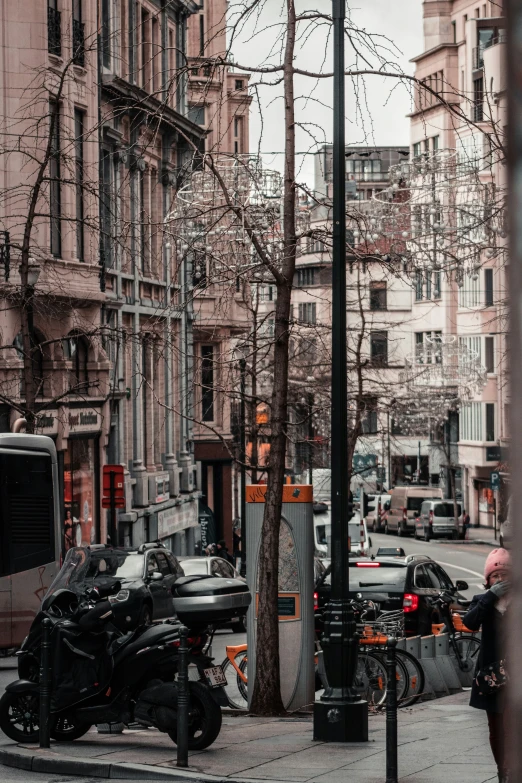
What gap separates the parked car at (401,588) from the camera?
784 inches

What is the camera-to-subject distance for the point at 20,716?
11648 mm

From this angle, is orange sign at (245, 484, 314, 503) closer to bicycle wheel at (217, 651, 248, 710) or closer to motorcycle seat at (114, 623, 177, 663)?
bicycle wheel at (217, 651, 248, 710)

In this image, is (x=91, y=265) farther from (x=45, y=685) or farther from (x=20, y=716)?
(x=45, y=685)

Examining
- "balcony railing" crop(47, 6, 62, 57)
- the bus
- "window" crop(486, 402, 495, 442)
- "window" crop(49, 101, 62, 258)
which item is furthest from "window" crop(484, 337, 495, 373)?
the bus

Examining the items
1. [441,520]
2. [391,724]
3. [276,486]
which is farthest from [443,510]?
[391,724]

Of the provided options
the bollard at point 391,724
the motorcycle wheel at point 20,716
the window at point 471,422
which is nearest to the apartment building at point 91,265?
the motorcycle wheel at point 20,716

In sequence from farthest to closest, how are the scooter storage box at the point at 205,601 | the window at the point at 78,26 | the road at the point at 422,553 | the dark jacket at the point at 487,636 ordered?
the window at the point at 78,26
the scooter storage box at the point at 205,601
the road at the point at 422,553
the dark jacket at the point at 487,636

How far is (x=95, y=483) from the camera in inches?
1506

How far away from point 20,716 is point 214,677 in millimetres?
1660

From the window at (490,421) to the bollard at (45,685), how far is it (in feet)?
230

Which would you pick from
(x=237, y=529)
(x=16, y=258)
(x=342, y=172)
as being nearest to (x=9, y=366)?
(x=16, y=258)

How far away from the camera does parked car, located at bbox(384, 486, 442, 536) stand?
79250 millimetres

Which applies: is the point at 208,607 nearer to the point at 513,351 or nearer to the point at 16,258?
the point at 513,351

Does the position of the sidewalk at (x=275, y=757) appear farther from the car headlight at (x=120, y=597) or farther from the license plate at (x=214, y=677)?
the car headlight at (x=120, y=597)
